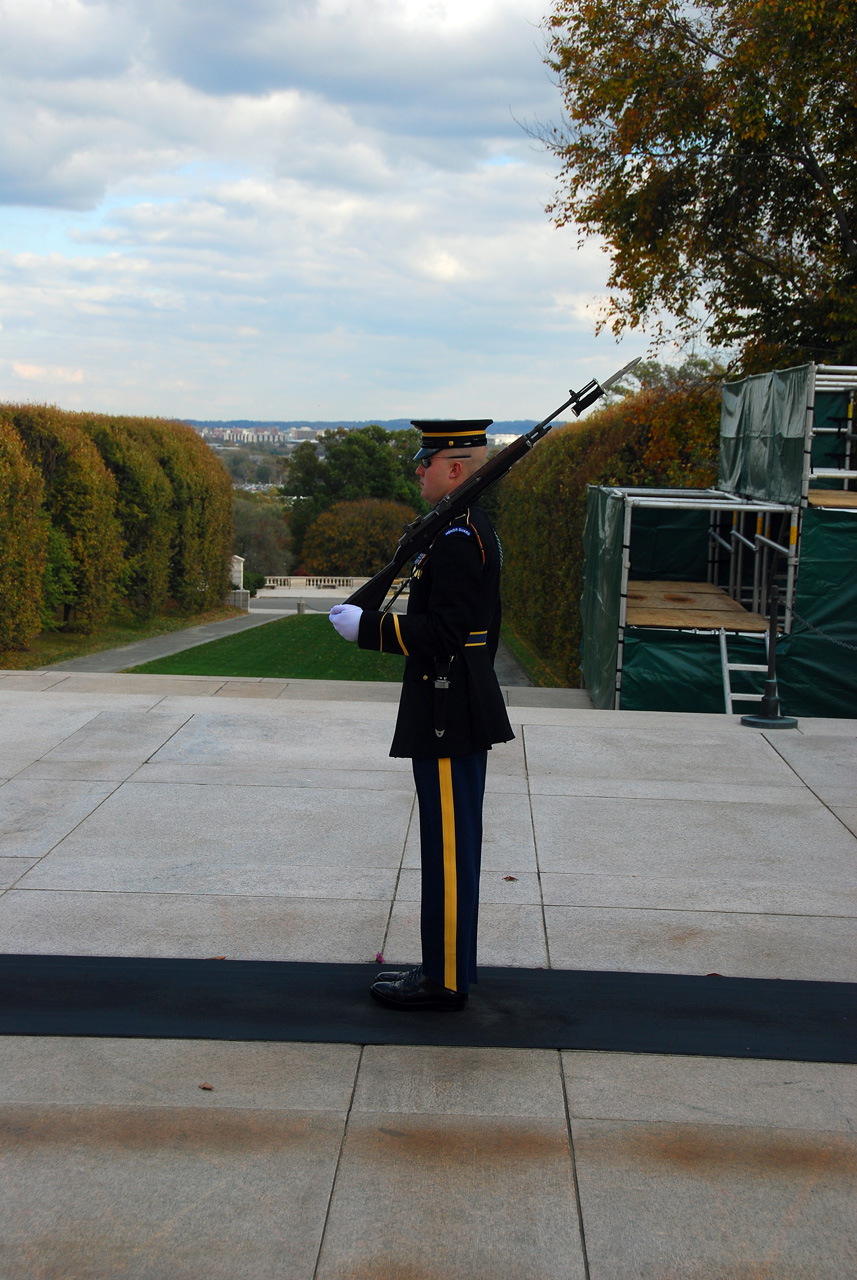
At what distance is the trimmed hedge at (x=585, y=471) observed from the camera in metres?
16.4

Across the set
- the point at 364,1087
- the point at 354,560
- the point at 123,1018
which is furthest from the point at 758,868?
the point at 354,560

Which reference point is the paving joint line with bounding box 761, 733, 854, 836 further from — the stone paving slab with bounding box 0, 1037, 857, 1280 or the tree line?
the tree line

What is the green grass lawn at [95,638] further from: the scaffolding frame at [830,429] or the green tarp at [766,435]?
the scaffolding frame at [830,429]

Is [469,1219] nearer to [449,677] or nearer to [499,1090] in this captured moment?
[499,1090]

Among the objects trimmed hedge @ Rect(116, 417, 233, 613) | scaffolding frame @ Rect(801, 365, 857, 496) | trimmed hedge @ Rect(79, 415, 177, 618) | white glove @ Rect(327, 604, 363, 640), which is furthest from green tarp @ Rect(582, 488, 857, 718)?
trimmed hedge @ Rect(116, 417, 233, 613)

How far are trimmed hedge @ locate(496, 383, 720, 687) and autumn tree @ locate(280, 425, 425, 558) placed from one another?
4507 cm

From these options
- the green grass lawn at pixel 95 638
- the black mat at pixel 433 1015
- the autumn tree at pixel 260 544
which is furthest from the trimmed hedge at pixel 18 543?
the autumn tree at pixel 260 544

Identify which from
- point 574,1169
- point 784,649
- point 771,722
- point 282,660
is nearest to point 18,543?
point 282,660

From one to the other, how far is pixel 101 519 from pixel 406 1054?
22453 millimetres

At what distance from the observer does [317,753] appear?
20.7ft

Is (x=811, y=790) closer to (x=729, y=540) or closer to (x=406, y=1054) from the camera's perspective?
(x=406, y=1054)

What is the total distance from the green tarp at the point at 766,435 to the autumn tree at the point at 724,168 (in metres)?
2.95

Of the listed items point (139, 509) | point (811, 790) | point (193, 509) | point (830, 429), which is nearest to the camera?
point (811, 790)

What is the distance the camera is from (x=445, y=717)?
317 cm
